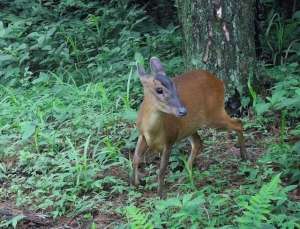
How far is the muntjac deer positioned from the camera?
16.9 feet

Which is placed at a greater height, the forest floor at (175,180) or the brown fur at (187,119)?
the brown fur at (187,119)

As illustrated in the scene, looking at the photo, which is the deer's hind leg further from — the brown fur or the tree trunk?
the tree trunk

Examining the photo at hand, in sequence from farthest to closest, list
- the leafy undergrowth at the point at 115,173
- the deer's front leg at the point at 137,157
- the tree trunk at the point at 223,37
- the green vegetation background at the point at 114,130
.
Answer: the tree trunk at the point at 223,37
the deer's front leg at the point at 137,157
the green vegetation background at the point at 114,130
the leafy undergrowth at the point at 115,173

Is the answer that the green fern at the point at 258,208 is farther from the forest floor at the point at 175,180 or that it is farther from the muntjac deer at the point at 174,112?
the muntjac deer at the point at 174,112

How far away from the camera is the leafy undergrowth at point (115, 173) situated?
4.53 metres

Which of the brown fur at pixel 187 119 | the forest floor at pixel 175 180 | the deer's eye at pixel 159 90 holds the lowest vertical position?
the forest floor at pixel 175 180

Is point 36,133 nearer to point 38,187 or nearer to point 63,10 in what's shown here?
point 38,187

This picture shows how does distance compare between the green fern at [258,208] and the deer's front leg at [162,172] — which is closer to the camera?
the green fern at [258,208]

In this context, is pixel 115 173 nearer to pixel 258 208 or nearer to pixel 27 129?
pixel 27 129

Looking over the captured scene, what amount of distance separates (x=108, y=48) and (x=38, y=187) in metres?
3.61

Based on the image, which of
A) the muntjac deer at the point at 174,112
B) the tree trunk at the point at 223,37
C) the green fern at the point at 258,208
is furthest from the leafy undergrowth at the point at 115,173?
the tree trunk at the point at 223,37

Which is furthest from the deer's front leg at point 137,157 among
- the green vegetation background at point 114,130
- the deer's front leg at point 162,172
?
the deer's front leg at point 162,172

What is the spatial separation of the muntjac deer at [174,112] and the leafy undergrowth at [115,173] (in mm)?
224

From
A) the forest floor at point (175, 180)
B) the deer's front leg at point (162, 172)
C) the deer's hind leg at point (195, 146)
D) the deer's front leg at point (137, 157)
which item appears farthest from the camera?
the deer's hind leg at point (195, 146)
